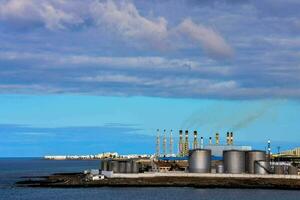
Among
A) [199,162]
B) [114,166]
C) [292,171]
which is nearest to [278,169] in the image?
[292,171]

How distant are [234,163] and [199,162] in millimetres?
8039

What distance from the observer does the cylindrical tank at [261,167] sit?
158 metres

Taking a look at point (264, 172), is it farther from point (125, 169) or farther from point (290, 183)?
point (125, 169)

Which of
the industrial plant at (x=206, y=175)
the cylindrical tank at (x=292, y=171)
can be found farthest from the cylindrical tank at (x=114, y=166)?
the cylindrical tank at (x=292, y=171)

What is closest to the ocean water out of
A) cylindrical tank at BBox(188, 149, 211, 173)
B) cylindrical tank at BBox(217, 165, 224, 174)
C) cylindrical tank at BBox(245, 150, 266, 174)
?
cylindrical tank at BBox(188, 149, 211, 173)

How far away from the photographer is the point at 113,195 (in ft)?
414

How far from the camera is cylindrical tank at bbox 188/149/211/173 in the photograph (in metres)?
162

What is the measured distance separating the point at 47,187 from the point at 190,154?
35.4 m

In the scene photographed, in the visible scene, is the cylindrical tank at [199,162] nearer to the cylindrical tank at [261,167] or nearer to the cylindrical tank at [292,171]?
the cylindrical tank at [261,167]

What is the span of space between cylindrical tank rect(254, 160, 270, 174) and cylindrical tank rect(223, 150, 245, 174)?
3677 millimetres

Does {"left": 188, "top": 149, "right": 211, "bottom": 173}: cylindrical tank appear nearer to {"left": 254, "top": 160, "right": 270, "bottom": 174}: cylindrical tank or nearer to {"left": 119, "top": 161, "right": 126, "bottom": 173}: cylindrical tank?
{"left": 254, "top": 160, "right": 270, "bottom": 174}: cylindrical tank

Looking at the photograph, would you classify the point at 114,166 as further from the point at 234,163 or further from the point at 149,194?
the point at 149,194

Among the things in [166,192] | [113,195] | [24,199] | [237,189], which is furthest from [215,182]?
[24,199]

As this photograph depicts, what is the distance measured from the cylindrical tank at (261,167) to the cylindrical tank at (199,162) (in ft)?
35.8
